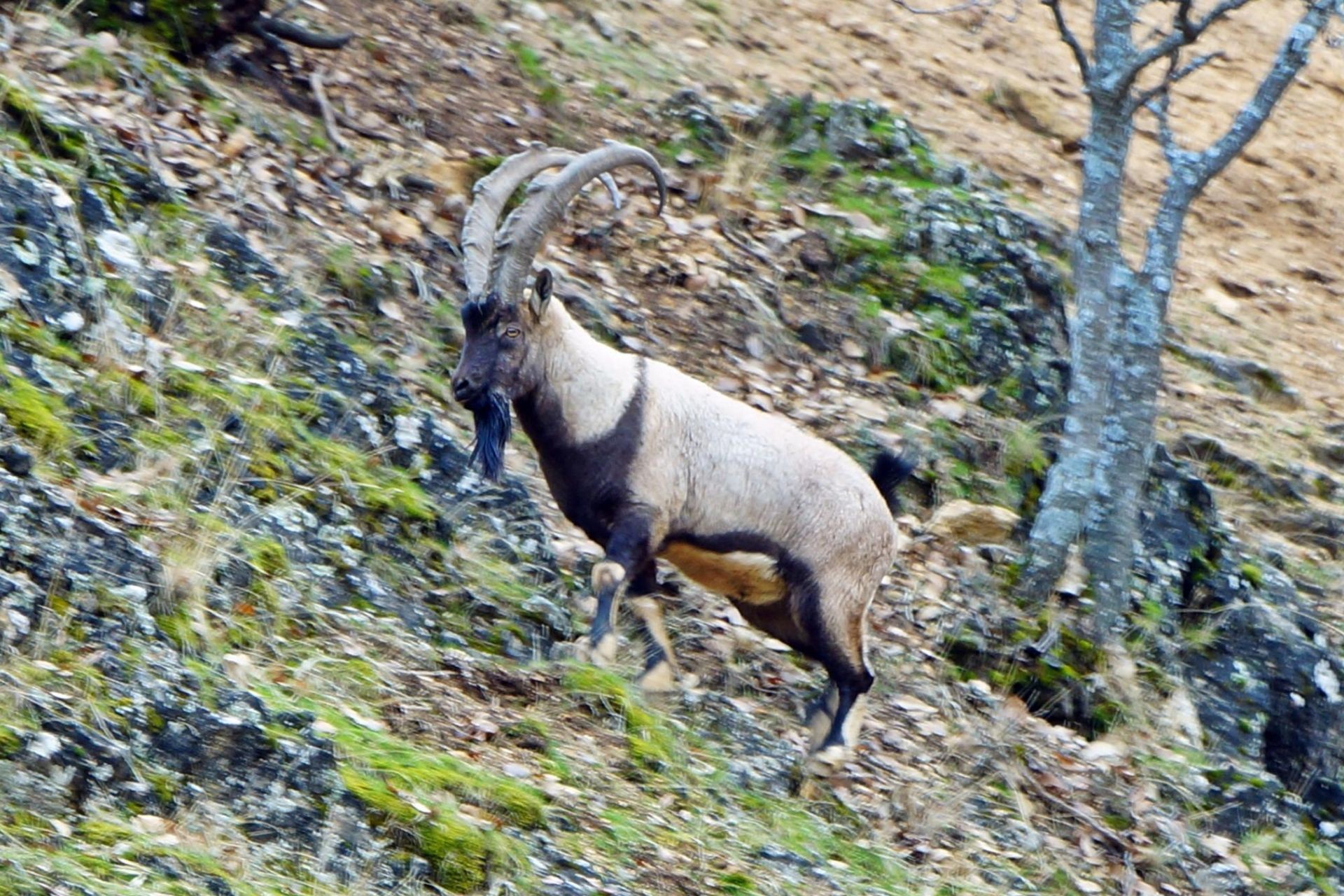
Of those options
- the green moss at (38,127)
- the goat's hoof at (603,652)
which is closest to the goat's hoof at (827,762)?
the goat's hoof at (603,652)

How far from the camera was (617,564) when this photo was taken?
7.37 m

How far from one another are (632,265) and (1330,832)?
516 cm

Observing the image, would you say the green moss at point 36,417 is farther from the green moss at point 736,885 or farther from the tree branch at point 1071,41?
the tree branch at point 1071,41

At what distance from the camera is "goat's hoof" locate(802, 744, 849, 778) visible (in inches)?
297

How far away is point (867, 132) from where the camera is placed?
12617 millimetres

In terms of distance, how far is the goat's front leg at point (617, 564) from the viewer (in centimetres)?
729

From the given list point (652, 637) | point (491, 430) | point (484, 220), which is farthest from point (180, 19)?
point (652, 637)

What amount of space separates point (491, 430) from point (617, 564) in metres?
0.84

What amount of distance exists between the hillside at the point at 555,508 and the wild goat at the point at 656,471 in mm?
401

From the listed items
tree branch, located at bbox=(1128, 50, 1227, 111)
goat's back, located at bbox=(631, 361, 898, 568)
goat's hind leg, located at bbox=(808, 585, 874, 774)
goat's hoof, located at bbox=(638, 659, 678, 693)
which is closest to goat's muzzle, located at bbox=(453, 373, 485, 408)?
goat's back, located at bbox=(631, 361, 898, 568)

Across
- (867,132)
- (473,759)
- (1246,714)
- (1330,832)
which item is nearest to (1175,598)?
(1246,714)

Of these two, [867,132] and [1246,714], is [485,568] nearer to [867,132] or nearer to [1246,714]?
[1246,714]

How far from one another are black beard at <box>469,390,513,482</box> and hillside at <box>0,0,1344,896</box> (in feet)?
1.14

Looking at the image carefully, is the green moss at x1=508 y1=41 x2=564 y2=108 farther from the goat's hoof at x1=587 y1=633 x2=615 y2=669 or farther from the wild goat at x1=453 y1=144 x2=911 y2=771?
the goat's hoof at x1=587 y1=633 x2=615 y2=669
